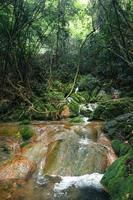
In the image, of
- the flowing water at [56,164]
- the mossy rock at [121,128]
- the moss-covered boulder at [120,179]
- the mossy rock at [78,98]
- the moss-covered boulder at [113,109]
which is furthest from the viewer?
the mossy rock at [78,98]

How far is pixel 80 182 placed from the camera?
8984 millimetres

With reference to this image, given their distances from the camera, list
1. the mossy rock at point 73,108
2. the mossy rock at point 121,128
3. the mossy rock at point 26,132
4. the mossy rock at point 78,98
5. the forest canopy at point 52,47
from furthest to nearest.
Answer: the mossy rock at point 78,98
the mossy rock at point 73,108
the forest canopy at point 52,47
the mossy rock at point 26,132
the mossy rock at point 121,128

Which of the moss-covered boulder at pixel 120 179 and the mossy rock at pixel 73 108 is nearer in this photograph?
the moss-covered boulder at pixel 120 179

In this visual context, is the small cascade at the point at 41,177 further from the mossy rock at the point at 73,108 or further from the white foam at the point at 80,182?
the mossy rock at the point at 73,108

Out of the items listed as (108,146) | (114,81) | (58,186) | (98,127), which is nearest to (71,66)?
(114,81)

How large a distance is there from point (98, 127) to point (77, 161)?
8.34 ft

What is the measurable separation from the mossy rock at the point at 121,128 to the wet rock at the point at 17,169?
291 cm

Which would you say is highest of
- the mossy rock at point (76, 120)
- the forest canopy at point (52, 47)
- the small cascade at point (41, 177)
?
the forest canopy at point (52, 47)

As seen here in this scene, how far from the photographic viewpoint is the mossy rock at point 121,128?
1081cm

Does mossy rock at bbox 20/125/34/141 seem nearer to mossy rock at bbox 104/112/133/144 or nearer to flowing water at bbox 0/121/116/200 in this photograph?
flowing water at bbox 0/121/116/200

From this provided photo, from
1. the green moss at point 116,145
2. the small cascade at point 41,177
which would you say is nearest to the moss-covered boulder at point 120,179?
the green moss at point 116,145

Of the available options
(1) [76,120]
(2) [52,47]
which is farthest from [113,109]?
(2) [52,47]

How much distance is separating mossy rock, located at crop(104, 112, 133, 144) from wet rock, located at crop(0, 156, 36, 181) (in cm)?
291

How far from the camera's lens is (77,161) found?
33.0 ft
